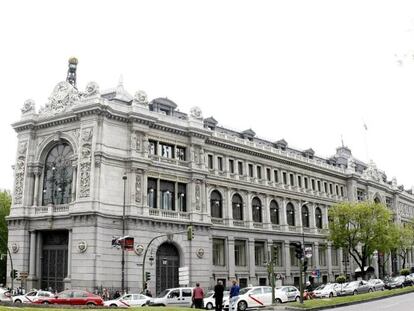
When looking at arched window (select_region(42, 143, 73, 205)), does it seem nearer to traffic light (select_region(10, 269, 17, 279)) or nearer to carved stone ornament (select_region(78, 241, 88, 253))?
carved stone ornament (select_region(78, 241, 88, 253))

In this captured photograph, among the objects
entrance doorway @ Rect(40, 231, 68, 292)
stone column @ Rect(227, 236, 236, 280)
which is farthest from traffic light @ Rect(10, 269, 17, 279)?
stone column @ Rect(227, 236, 236, 280)

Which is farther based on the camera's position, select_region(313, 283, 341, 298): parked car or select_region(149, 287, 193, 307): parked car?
select_region(313, 283, 341, 298): parked car

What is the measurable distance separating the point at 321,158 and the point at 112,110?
1770 inches

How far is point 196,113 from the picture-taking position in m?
60.8

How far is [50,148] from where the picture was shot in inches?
2212

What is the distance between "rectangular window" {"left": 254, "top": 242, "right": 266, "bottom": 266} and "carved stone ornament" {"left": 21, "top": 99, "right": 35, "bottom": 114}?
103 ft

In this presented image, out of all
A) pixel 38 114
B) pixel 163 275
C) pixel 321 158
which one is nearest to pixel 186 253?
pixel 163 275

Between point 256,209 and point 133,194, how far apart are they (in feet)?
71.2

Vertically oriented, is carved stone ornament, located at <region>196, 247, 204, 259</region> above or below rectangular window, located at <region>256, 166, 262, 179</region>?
below

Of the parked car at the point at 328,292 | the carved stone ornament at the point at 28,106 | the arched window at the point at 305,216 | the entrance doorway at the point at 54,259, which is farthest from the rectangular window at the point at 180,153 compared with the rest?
the arched window at the point at 305,216

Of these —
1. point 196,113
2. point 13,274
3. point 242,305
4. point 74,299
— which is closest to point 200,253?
point 196,113

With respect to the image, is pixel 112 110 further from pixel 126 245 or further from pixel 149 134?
pixel 126 245

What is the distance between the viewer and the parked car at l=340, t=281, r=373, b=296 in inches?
2135

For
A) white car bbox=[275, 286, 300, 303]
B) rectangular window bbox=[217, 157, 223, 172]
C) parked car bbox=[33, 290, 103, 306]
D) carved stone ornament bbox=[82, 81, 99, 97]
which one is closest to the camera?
parked car bbox=[33, 290, 103, 306]
